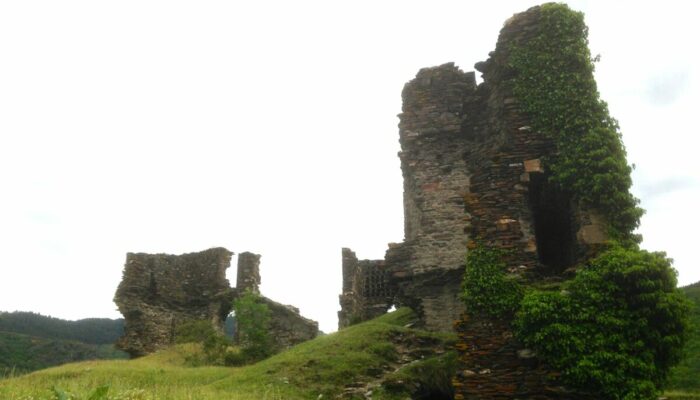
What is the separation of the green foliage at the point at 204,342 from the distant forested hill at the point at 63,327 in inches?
836

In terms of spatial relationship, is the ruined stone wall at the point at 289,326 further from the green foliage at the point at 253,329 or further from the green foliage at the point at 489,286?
the green foliage at the point at 489,286

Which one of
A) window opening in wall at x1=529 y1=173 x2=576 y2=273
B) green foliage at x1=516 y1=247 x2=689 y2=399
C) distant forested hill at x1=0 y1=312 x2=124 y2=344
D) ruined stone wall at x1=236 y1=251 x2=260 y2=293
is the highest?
ruined stone wall at x1=236 y1=251 x2=260 y2=293

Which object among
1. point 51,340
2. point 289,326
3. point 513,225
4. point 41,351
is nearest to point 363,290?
point 289,326

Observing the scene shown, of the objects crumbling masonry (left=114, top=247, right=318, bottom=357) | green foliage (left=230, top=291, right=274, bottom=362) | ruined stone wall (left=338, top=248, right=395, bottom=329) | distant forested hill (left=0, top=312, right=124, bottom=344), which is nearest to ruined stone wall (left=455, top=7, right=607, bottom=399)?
green foliage (left=230, top=291, right=274, bottom=362)

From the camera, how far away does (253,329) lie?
24.3m

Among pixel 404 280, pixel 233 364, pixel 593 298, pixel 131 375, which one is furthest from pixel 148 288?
pixel 593 298

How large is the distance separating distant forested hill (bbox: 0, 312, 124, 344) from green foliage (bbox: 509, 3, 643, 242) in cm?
4465

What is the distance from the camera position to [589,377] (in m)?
8.91

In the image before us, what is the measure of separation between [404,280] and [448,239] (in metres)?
1.78

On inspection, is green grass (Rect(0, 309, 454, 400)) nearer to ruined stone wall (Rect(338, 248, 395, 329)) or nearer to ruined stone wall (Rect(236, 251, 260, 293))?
ruined stone wall (Rect(338, 248, 395, 329))

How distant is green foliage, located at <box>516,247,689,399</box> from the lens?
8812 millimetres

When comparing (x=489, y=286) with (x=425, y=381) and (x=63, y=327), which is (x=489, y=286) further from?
(x=63, y=327)

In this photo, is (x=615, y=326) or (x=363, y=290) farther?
(x=363, y=290)

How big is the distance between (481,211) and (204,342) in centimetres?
1799
